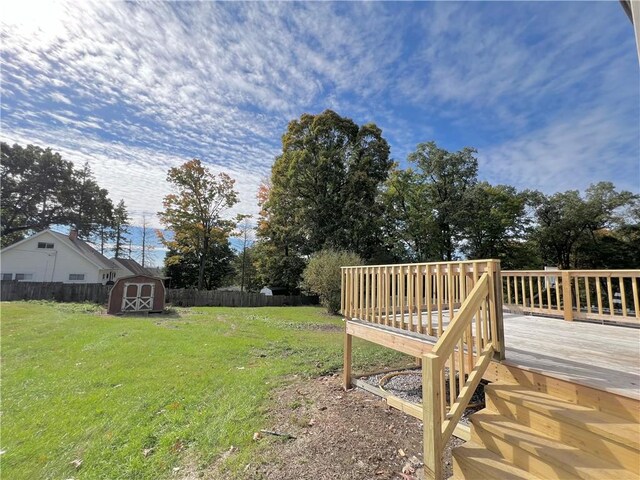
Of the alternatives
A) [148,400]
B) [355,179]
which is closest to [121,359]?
[148,400]

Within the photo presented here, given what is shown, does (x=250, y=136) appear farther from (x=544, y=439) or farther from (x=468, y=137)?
(x=468, y=137)

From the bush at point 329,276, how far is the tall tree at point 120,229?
1204 inches

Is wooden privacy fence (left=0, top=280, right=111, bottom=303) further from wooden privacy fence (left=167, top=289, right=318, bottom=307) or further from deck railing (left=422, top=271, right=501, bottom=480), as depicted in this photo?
deck railing (left=422, top=271, right=501, bottom=480)

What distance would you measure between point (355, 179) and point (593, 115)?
1266 centimetres

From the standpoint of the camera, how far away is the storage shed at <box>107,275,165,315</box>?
14031mm

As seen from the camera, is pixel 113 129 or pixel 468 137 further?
pixel 468 137

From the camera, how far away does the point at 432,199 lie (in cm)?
2225

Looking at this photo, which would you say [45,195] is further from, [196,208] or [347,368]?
[347,368]

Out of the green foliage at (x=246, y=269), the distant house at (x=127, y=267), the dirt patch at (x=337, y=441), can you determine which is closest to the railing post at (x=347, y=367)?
the dirt patch at (x=337, y=441)

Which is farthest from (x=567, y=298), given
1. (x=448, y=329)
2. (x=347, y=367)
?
(x=448, y=329)

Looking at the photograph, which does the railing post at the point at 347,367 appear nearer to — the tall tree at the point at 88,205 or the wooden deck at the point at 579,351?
the wooden deck at the point at 579,351

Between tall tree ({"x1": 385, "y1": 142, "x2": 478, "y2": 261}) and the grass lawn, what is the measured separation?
14.9 metres

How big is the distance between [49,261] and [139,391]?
906 inches

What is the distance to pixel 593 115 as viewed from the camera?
27.1 ft
